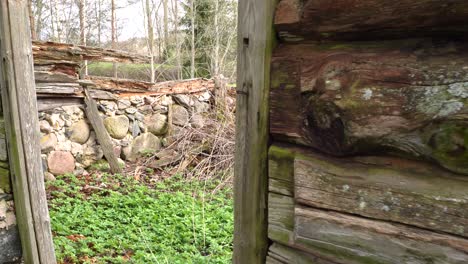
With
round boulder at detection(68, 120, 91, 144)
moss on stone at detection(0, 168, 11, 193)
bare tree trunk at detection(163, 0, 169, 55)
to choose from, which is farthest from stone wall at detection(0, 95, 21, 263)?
bare tree trunk at detection(163, 0, 169, 55)

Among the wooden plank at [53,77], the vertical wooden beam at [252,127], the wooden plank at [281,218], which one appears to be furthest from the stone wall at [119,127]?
the wooden plank at [281,218]

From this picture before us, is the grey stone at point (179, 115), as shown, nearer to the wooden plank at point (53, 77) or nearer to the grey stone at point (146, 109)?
the grey stone at point (146, 109)

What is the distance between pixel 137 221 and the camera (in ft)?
13.9

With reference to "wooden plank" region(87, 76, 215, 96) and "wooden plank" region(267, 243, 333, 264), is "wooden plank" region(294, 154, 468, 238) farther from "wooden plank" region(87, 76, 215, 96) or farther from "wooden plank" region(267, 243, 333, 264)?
"wooden plank" region(87, 76, 215, 96)

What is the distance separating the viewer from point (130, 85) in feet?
22.8

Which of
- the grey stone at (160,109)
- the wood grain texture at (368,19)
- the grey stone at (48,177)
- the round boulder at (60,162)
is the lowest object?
the grey stone at (48,177)

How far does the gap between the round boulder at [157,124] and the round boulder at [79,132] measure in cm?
139

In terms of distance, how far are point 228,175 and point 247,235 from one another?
5126 mm

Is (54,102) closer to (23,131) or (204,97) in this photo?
(23,131)

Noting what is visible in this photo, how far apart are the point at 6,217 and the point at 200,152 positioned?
4495 millimetres

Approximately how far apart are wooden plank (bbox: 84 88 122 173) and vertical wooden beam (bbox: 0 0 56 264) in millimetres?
3503

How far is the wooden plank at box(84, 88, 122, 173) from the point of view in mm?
6004

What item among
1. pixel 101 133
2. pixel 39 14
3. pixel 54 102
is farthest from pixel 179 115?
pixel 39 14

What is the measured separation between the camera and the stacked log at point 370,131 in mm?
787
